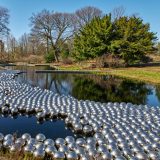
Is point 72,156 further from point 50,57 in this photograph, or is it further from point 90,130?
point 50,57

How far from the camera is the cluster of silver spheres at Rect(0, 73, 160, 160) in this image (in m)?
6.84

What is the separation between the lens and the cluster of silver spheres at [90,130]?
22.5 ft

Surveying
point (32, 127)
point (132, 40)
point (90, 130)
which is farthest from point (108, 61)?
point (90, 130)

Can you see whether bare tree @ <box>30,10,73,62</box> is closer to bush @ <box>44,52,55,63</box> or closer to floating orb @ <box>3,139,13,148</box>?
bush @ <box>44,52,55,63</box>

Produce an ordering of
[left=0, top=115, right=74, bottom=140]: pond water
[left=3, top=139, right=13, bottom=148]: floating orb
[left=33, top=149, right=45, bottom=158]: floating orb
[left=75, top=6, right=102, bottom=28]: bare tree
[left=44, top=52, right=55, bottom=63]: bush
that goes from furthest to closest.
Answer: [left=75, top=6, right=102, bottom=28]: bare tree
[left=44, top=52, right=55, bottom=63]: bush
[left=0, top=115, right=74, bottom=140]: pond water
[left=3, top=139, right=13, bottom=148]: floating orb
[left=33, top=149, right=45, bottom=158]: floating orb

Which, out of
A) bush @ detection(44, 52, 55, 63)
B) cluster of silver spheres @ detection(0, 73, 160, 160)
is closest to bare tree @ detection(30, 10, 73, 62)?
bush @ detection(44, 52, 55, 63)

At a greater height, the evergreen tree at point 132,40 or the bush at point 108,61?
the evergreen tree at point 132,40

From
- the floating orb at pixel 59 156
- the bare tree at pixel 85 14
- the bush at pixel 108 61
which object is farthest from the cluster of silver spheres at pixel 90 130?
the bare tree at pixel 85 14

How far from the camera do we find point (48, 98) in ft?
45.5

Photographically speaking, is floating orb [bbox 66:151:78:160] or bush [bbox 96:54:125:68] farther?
bush [bbox 96:54:125:68]

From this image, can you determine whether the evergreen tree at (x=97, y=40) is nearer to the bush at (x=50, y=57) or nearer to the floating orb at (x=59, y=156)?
the bush at (x=50, y=57)

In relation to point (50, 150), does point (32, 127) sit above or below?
below

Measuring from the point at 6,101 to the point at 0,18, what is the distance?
4407 centimetres

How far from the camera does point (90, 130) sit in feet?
30.4
